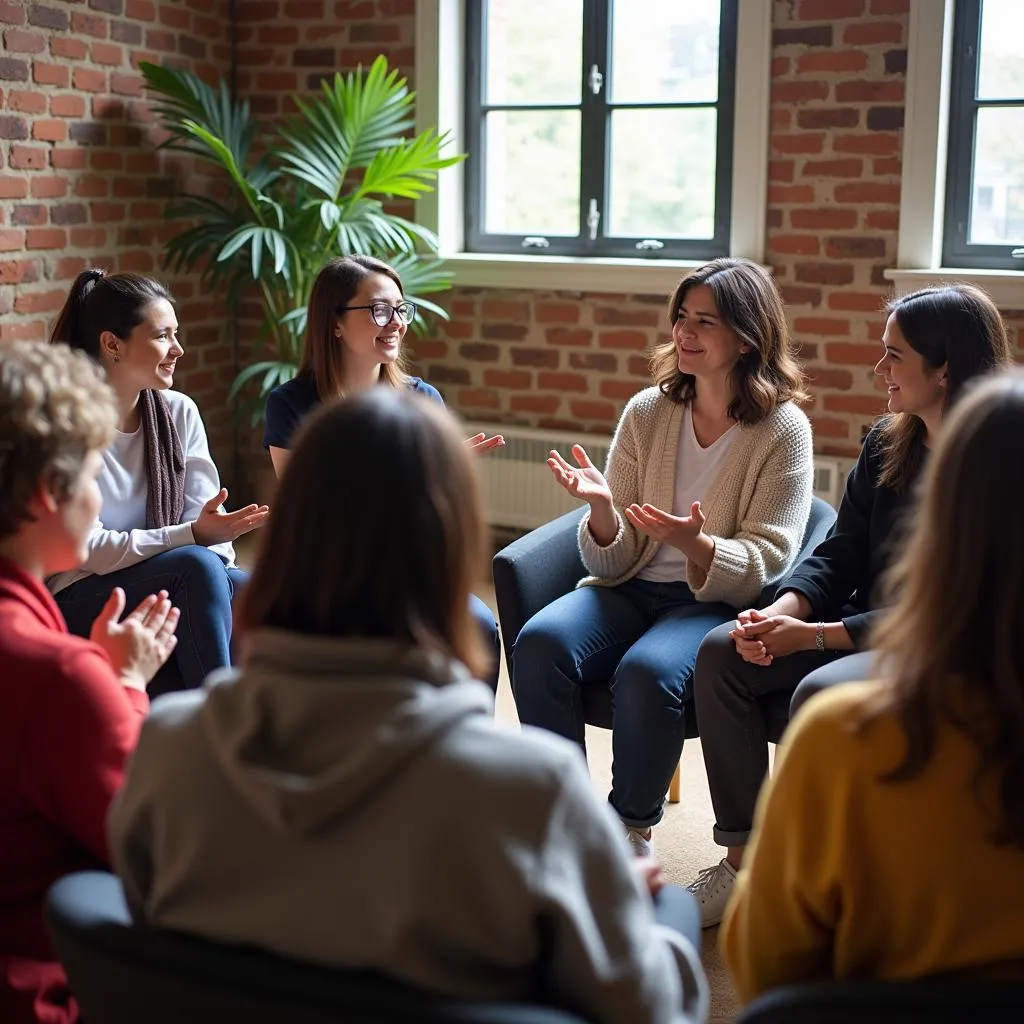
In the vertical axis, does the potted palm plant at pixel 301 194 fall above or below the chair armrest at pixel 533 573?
above

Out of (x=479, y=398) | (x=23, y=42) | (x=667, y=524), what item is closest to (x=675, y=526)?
(x=667, y=524)

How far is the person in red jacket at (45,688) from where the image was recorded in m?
1.36

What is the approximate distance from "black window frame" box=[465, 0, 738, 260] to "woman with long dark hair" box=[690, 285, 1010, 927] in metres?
2.27

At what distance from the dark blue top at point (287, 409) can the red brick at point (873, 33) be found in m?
2.32

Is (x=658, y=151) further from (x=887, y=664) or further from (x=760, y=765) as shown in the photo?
(x=887, y=664)

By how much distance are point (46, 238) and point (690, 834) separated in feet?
→ 9.82

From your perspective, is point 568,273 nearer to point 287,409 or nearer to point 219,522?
point 287,409

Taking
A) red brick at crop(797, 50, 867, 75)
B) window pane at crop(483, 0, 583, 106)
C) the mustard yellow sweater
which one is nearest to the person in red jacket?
the mustard yellow sweater

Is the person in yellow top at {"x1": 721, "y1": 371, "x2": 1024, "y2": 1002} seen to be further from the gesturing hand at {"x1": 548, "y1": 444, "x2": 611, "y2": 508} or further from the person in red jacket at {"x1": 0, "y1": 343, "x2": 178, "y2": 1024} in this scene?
the gesturing hand at {"x1": 548, "y1": 444, "x2": 611, "y2": 508}

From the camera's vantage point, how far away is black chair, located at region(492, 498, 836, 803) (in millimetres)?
2629

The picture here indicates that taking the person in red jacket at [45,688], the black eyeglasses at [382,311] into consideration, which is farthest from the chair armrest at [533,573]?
the person in red jacket at [45,688]

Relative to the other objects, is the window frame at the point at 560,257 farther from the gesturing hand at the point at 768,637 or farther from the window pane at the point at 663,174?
the gesturing hand at the point at 768,637

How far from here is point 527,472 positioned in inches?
201

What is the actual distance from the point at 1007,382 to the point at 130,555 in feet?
6.45
